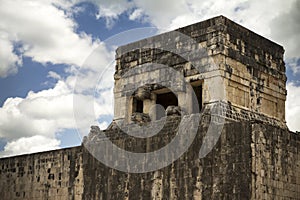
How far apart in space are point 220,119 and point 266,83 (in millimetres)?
4071

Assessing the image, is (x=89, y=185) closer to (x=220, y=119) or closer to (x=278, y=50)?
(x=220, y=119)

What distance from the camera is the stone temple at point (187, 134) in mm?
14547

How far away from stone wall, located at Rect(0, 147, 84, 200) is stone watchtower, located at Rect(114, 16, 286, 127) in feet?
7.11

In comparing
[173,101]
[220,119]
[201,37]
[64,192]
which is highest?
[201,37]

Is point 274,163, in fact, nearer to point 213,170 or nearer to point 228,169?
point 228,169

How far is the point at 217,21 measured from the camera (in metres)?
17.8

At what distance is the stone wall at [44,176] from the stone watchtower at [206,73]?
217cm

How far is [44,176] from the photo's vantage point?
19594 millimetres

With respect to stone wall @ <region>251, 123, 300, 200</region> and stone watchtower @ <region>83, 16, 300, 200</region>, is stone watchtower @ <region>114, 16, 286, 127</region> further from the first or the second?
stone wall @ <region>251, 123, 300, 200</region>

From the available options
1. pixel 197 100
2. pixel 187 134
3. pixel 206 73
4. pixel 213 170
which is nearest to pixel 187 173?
pixel 213 170

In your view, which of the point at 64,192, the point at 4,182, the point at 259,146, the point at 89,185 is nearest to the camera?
the point at 259,146

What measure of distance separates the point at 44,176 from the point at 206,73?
6268mm

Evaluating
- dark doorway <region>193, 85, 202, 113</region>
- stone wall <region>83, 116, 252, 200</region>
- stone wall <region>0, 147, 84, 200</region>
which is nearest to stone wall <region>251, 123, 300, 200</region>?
stone wall <region>83, 116, 252, 200</region>

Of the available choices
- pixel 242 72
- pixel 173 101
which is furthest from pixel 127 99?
pixel 242 72
